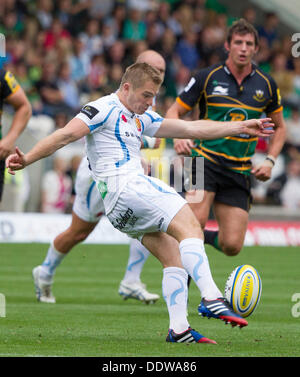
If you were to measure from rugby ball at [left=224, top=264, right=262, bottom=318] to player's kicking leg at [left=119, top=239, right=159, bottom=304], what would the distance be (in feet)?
9.28

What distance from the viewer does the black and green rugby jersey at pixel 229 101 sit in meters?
9.08

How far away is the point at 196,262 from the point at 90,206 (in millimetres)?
A: 3063

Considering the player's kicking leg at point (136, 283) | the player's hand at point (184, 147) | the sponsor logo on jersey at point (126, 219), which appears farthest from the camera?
the player's kicking leg at point (136, 283)

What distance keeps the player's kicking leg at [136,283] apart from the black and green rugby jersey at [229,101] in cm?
131

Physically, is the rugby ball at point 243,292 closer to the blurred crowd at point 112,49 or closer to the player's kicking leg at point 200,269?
the player's kicking leg at point 200,269

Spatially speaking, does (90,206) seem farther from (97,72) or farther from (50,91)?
(97,72)

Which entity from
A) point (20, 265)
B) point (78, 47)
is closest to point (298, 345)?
point (20, 265)

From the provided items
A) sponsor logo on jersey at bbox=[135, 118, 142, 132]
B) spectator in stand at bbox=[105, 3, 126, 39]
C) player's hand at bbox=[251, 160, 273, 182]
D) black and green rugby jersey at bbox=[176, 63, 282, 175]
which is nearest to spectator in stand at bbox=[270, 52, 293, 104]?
spectator in stand at bbox=[105, 3, 126, 39]

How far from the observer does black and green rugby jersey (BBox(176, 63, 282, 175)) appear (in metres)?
9.08

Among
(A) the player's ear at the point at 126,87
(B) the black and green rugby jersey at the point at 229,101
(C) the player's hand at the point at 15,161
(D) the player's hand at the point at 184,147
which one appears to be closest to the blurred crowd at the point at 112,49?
(B) the black and green rugby jersey at the point at 229,101

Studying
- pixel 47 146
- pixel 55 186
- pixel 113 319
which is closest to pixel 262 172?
pixel 113 319

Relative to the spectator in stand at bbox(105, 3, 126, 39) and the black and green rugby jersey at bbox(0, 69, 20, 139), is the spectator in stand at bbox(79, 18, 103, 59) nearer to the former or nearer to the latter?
the spectator in stand at bbox(105, 3, 126, 39)
